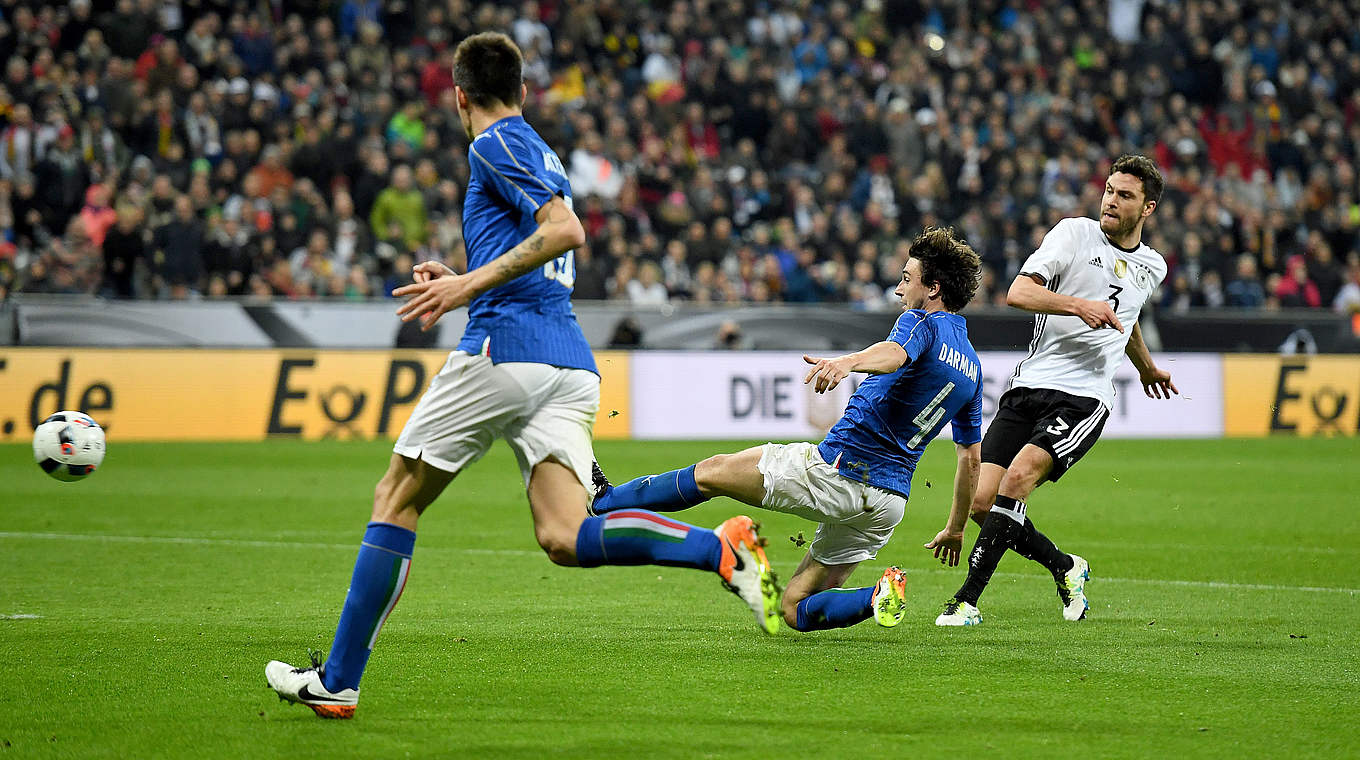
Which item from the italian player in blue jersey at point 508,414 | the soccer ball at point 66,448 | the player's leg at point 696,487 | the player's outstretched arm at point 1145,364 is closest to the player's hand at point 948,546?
the player's leg at point 696,487

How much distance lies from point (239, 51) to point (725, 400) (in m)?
8.62

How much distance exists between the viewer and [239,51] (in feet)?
69.1

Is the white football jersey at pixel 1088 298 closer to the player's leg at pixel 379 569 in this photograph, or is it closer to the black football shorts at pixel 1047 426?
the black football shorts at pixel 1047 426

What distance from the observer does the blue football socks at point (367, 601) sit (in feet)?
15.4

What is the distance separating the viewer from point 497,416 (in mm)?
4703

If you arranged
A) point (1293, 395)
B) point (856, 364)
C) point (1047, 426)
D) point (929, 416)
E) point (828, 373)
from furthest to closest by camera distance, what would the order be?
point (1293, 395) → point (1047, 426) → point (929, 416) → point (856, 364) → point (828, 373)

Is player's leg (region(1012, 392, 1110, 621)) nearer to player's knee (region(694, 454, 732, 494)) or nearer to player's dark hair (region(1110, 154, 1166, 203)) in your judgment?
player's dark hair (region(1110, 154, 1166, 203))

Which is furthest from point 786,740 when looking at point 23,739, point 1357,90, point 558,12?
point 1357,90

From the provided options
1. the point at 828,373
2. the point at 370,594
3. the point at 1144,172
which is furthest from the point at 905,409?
the point at 370,594

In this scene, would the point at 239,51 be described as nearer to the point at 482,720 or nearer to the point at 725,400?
the point at 725,400

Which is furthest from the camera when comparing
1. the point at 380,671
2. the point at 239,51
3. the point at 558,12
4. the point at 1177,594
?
the point at 558,12

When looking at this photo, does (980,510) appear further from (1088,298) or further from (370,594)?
(370,594)

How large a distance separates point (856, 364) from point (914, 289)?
0.88 metres

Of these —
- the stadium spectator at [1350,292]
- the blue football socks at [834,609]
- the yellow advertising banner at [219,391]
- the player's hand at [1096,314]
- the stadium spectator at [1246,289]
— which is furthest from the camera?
the stadium spectator at [1350,292]
